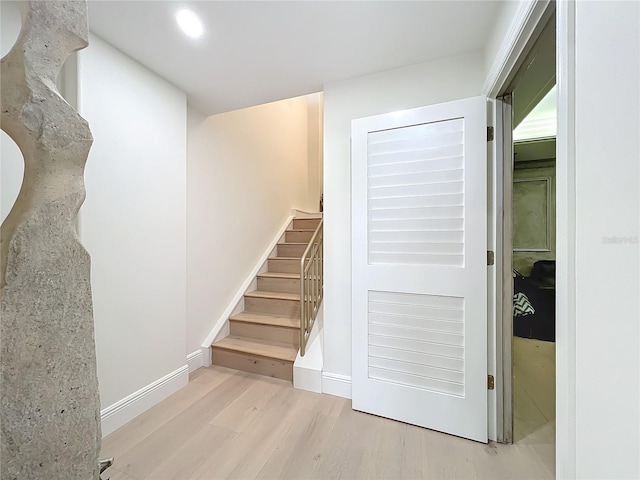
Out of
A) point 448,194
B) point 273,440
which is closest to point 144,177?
point 273,440

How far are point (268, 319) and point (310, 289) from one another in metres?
0.55

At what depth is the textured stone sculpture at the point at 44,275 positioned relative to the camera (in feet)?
2.28

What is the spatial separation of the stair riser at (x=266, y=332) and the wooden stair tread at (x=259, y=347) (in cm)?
4

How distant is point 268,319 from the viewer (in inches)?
106

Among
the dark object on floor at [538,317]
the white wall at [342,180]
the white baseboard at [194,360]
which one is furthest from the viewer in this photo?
the dark object on floor at [538,317]

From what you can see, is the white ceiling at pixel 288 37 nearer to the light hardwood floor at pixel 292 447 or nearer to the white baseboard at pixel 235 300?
the white baseboard at pixel 235 300

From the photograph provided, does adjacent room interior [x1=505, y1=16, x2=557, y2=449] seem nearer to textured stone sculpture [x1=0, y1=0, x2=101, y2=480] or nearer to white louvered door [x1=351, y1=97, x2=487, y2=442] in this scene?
white louvered door [x1=351, y1=97, x2=487, y2=442]

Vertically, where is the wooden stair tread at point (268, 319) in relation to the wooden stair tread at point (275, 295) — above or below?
below

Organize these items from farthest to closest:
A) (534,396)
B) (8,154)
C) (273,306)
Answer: (273,306)
(534,396)
(8,154)

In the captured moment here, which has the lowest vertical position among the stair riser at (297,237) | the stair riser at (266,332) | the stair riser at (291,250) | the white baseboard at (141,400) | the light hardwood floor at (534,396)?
the light hardwood floor at (534,396)

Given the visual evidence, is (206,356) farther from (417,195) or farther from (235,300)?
(417,195)

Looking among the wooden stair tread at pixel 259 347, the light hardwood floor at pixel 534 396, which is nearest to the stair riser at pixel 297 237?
the wooden stair tread at pixel 259 347

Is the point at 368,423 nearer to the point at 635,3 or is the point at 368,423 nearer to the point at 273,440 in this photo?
the point at 273,440

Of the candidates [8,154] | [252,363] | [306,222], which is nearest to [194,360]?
[252,363]
